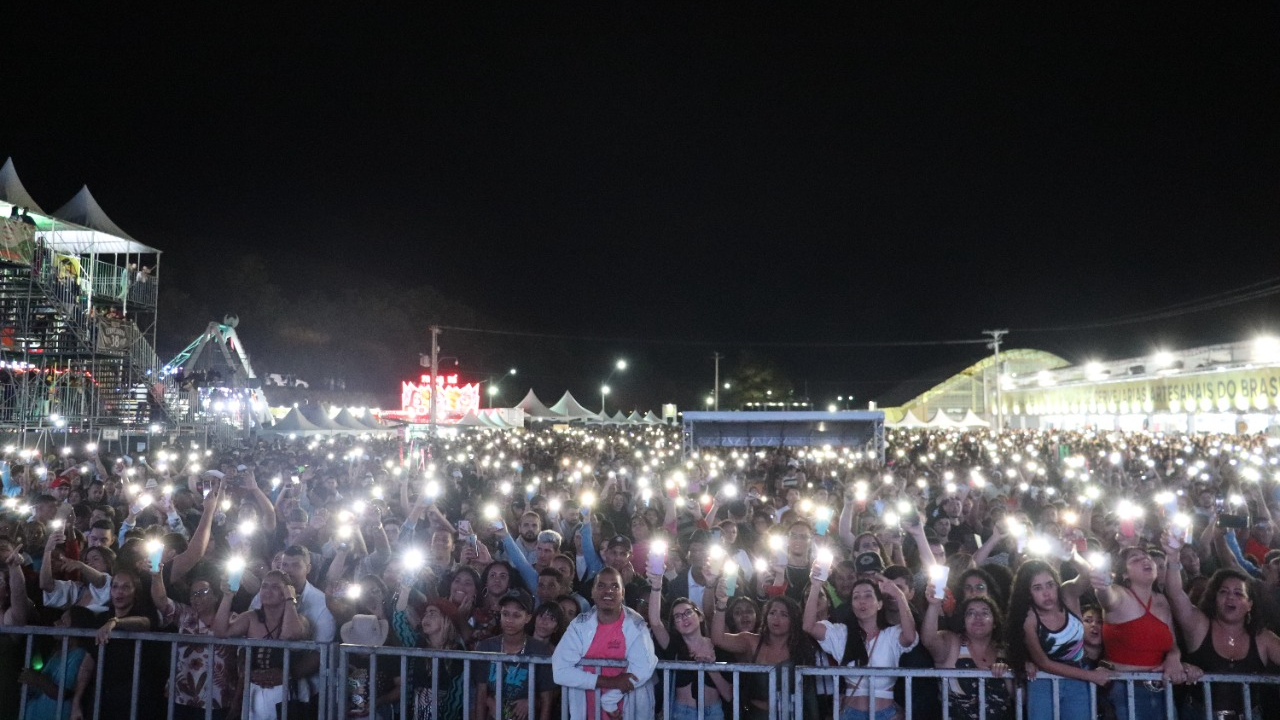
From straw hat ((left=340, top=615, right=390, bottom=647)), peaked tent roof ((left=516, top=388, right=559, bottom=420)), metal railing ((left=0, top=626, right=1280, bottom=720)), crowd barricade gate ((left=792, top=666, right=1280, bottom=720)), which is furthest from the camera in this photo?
peaked tent roof ((left=516, top=388, right=559, bottom=420))

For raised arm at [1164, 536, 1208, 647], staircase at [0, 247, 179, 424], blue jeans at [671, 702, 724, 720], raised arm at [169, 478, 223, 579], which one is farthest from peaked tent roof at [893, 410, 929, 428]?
blue jeans at [671, 702, 724, 720]

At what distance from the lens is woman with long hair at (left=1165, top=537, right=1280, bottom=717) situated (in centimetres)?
455

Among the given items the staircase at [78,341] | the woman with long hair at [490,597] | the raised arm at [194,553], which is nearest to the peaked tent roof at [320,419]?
the staircase at [78,341]

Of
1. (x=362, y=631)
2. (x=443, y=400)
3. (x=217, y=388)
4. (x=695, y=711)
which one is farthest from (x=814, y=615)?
(x=443, y=400)

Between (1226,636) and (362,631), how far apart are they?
480cm

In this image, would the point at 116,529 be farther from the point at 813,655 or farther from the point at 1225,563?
the point at 1225,563

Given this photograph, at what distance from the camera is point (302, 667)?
15.7ft

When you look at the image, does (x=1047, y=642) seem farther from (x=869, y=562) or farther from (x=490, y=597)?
(x=490, y=597)

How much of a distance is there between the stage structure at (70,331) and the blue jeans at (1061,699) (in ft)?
73.7

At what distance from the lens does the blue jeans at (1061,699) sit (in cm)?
419

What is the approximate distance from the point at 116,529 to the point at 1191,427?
4624 centimetres

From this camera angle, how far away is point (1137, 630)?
460 cm

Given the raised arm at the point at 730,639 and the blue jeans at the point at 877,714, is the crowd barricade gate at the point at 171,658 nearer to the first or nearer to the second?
the raised arm at the point at 730,639

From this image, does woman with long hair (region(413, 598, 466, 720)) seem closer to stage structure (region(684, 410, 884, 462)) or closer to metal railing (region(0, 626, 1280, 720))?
metal railing (region(0, 626, 1280, 720))
